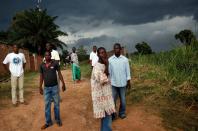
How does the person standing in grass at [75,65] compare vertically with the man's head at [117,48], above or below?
below

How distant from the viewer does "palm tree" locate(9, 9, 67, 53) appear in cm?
4496

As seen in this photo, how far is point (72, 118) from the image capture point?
361 inches

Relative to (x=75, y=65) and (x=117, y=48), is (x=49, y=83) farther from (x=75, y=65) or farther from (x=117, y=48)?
(x=75, y=65)

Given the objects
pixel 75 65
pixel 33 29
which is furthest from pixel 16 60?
pixel 33 29

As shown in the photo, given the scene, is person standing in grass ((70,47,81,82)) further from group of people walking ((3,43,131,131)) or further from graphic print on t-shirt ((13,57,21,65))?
graphic print on t-shirt ((13,57,21,65))

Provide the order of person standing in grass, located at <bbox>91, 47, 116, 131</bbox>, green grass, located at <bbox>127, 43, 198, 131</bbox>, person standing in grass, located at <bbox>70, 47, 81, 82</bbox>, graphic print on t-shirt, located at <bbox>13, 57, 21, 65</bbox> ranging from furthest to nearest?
person standing in grass, located at <bbox>70, 47, 81, 82</bbox> → graphic print on t-shirt, located at <bbox>13, 57, 21, 65</bbox> → green grass, located at <bbox>127, 43, 198, 131</bbox> → person standing in grass, located at <bbox>91, 47, 116, 131</bbox>

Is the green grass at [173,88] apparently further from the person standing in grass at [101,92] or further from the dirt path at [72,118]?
the person standing in grass at [101,92]

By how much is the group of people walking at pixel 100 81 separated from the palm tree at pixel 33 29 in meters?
34.1

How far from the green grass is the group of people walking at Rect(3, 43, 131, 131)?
1.22m

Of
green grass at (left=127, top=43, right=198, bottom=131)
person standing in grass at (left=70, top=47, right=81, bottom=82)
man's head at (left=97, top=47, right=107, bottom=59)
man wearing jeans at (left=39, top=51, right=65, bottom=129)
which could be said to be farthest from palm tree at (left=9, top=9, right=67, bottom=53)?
man's head at (left=97, top=47, right=107, bottom=59)

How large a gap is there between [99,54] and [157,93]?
3.83 meters

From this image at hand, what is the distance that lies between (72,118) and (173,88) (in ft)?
9.76

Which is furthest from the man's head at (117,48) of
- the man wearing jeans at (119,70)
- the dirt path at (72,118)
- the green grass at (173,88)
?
the green grass at (173,88)

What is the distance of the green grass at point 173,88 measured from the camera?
8703mm
